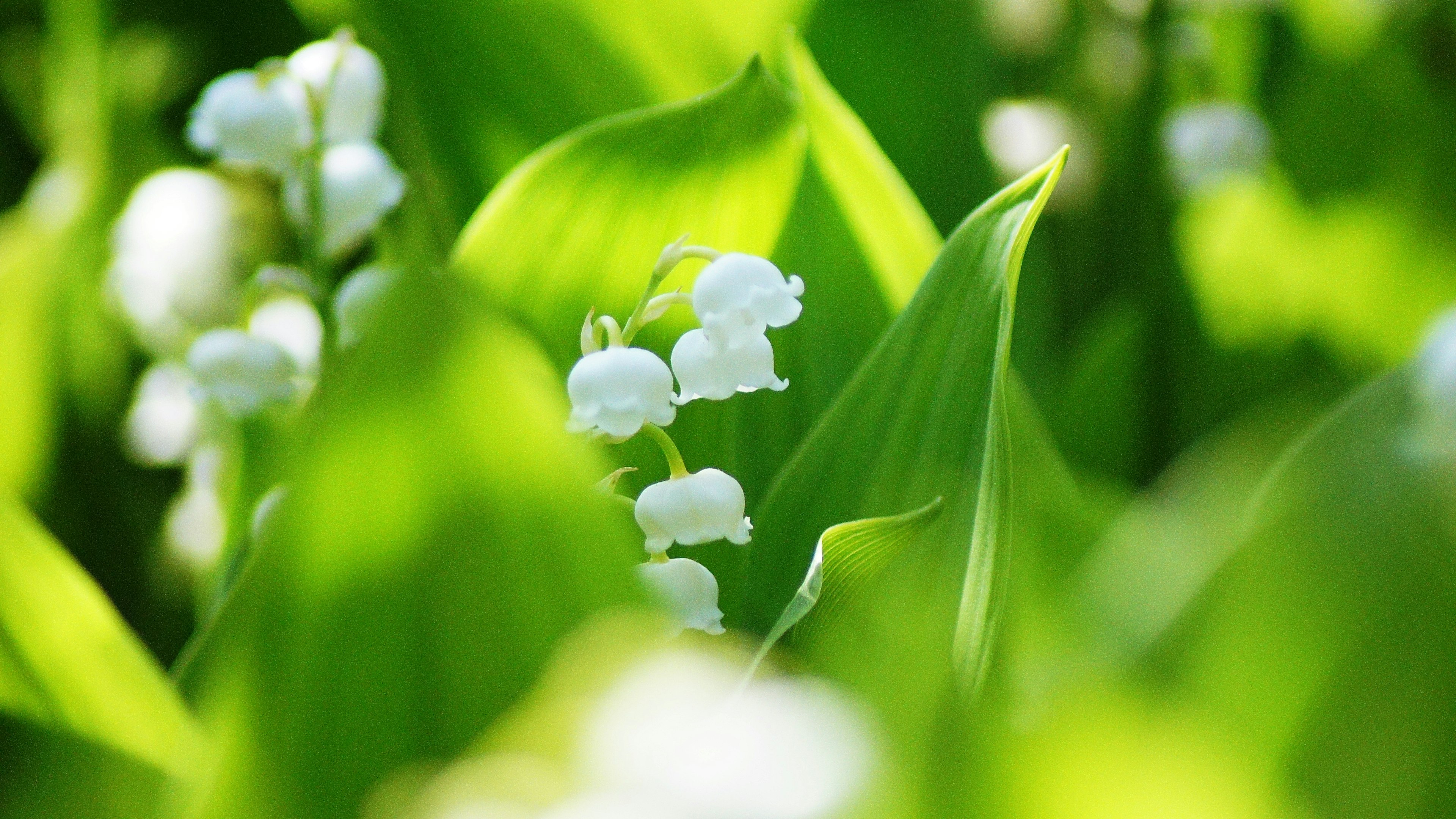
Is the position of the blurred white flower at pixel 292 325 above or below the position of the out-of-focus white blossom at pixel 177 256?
below

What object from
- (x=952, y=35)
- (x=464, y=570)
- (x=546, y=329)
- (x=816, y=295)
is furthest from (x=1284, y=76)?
(x=464, y=570)

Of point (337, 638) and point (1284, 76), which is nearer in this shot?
point (337, 638)

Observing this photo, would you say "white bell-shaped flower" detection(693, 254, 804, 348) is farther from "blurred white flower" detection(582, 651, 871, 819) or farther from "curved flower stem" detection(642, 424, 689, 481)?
"blurred white flower" detection(582, 651, 871, 819)

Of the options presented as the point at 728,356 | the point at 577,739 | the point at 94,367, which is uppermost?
the point at 94,367

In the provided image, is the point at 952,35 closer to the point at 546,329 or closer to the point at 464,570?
the point at 546,329

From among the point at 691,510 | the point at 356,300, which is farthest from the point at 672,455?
the point at 356,300

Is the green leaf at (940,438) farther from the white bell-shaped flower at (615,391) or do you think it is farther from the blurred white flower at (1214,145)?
the blurred white flower at (1214,145)

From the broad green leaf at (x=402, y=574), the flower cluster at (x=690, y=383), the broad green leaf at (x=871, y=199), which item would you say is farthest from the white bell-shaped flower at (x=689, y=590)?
the broad green leaf at (x=871, y=199)
